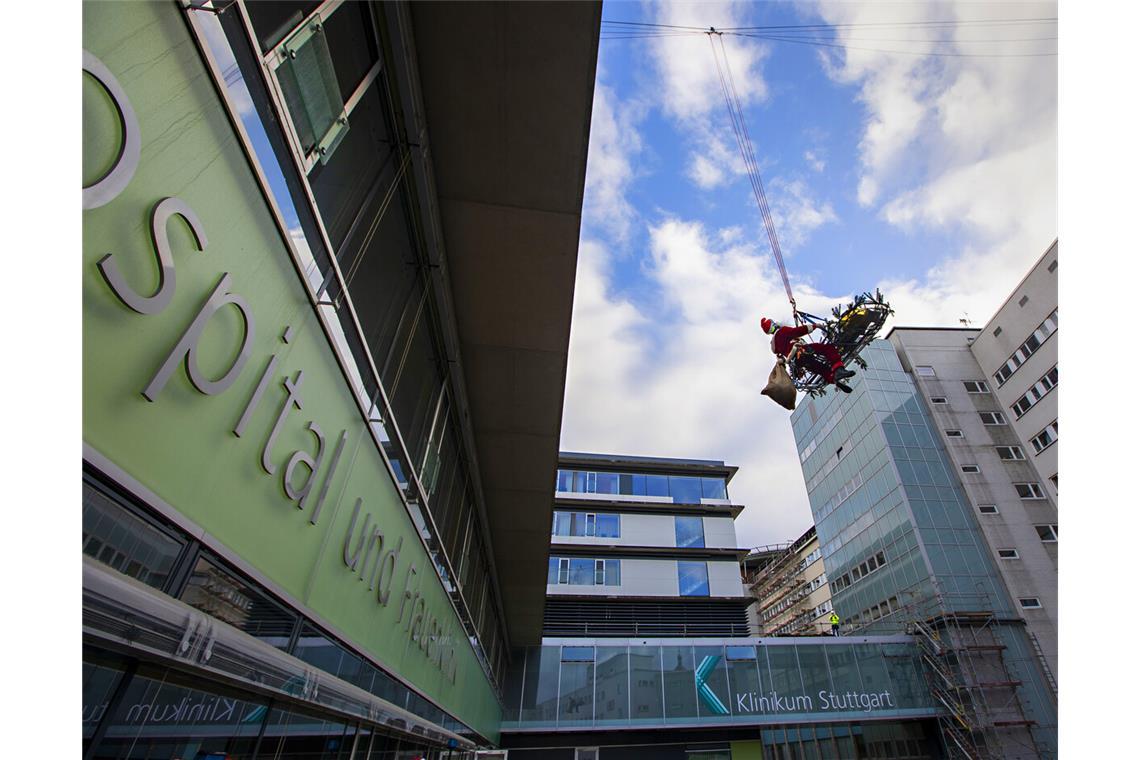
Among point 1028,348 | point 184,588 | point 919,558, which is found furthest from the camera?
point 1028,348

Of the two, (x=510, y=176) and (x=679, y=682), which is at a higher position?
(x=510, y=176)

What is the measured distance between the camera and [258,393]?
2373 millimetres

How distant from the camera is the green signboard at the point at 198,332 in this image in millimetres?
1531

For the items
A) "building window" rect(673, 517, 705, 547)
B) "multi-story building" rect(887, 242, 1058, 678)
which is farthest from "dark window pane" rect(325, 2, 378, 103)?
"multi-story building" rect(887, 242, 1058, 678)

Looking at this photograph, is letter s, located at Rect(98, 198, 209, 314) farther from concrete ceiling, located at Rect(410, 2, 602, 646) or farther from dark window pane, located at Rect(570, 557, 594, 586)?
dark window pane, located at Rect(570, 557, 594, 586)

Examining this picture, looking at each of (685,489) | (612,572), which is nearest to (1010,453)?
(685,489)

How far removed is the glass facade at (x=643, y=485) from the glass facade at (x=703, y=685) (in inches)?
435

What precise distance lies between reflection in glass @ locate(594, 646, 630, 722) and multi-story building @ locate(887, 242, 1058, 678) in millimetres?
18363

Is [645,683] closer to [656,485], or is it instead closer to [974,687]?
[974,687]

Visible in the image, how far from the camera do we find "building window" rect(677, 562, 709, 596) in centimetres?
2706

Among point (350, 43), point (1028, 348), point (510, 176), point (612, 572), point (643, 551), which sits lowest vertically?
point (350, 43)

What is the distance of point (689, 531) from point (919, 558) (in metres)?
10.9

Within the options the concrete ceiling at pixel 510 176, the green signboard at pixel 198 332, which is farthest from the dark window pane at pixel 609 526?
the green signboard at pixel 198 332
